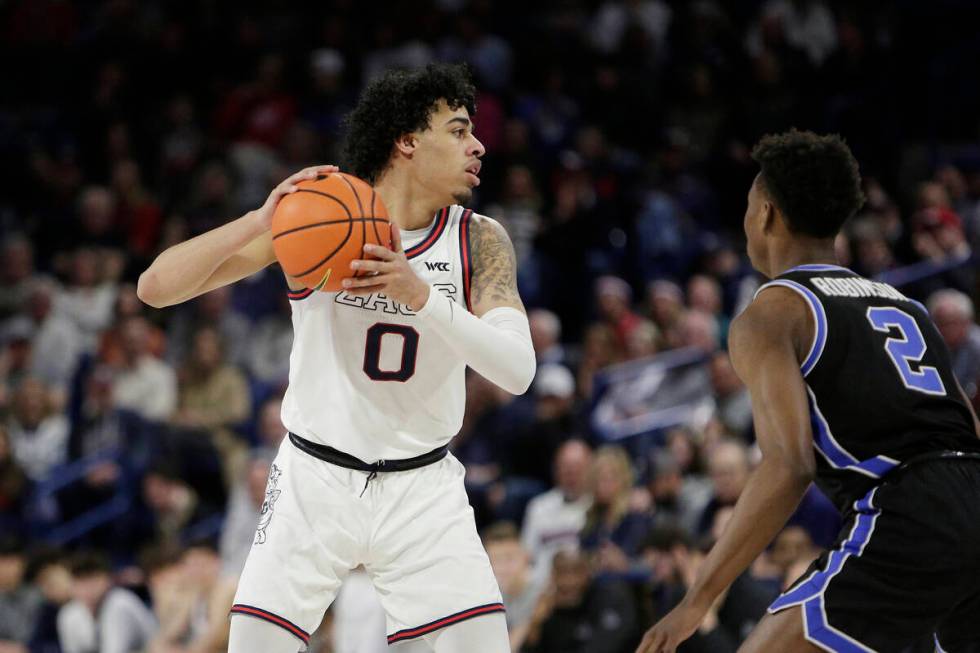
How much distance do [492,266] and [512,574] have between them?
3.57 meters

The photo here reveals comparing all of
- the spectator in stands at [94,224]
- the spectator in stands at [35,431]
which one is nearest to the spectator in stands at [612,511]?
the spectator in stands at [35,431]

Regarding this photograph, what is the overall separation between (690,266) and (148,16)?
6835mm

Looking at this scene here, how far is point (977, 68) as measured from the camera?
11984 mm

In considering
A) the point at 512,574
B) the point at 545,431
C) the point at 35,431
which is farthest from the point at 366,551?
the point at 35,431

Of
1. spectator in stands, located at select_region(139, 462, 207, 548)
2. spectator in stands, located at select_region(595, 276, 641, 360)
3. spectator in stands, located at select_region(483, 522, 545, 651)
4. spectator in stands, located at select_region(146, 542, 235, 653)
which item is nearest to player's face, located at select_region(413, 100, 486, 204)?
spectator in stands, located at select_region(483, 522, 545, 651)

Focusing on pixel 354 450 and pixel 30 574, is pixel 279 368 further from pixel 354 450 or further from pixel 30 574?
pixel 354 450

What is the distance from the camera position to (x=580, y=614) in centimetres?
709

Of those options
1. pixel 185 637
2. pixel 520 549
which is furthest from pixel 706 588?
pixel 185 637

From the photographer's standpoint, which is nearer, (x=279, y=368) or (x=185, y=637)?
(x=185, y=637)

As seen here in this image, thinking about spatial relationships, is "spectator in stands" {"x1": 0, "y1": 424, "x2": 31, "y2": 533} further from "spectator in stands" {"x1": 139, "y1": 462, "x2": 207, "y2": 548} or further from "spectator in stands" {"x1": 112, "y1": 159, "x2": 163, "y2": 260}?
"spectator in stands" {"x1": 112, "y1": 159, "x2": 163, "y2": 260}

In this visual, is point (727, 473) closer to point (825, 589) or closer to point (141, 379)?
point (825, 589)

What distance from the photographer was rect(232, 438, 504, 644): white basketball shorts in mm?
4051

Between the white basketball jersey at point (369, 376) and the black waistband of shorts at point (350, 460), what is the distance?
19 mm

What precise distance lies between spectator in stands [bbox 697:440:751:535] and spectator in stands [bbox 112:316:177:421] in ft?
15.2
